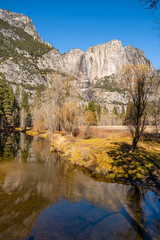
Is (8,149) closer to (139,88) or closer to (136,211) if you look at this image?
(139,88)

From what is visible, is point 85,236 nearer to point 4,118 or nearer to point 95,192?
point 95,192

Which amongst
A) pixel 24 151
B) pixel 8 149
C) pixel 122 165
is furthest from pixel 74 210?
pixel 8 149

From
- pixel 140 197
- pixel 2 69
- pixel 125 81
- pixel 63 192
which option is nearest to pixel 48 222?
pixel 63 192

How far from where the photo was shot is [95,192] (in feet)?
29.0

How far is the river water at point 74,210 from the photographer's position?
5375 mm

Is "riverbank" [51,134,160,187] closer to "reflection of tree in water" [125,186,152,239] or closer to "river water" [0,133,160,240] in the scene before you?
"river water" [0,133,160,240]

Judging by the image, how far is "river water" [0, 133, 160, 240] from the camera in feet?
17.6

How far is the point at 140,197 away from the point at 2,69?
481 ft

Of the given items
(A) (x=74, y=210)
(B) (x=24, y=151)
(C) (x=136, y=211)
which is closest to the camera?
(C) (x=136, y=211)

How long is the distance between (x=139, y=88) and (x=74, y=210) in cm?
1047

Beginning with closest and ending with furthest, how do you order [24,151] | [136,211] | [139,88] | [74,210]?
[136,211]
[74,210]
[139,88]
[24,151]

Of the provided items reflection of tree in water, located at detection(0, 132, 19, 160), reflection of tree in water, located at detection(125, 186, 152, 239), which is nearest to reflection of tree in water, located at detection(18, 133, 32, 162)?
reflection of tree in water, located at detection(0, 132, 19, 160)

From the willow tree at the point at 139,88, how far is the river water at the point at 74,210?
6.24 meters

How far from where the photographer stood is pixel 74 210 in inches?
271
